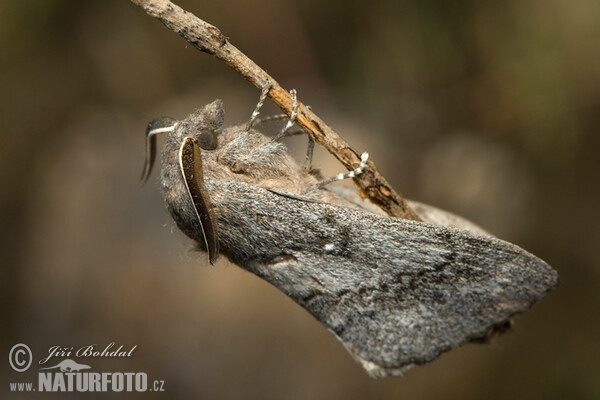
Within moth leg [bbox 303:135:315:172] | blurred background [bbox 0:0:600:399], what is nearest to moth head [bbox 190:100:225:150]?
moth leg [bbox 303:135:315:172]

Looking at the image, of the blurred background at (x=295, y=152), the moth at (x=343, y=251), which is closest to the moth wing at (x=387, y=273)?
the moth at (x=343, y=251)

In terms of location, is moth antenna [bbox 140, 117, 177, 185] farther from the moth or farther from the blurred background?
the blurred background

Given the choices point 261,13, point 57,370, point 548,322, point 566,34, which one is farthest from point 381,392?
point 261,13

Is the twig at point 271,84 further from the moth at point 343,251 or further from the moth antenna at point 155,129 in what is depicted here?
the moth antenna at point 155,129

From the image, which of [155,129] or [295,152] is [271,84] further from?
[295,152]

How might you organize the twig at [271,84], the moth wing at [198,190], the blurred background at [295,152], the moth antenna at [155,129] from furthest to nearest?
the blurred background at [295,152], the moth antenna at [155,129], the moth wing at [198,190], the twig at [271,84]

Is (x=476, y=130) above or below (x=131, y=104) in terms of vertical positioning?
above

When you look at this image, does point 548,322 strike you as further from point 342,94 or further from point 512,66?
point 342,94
